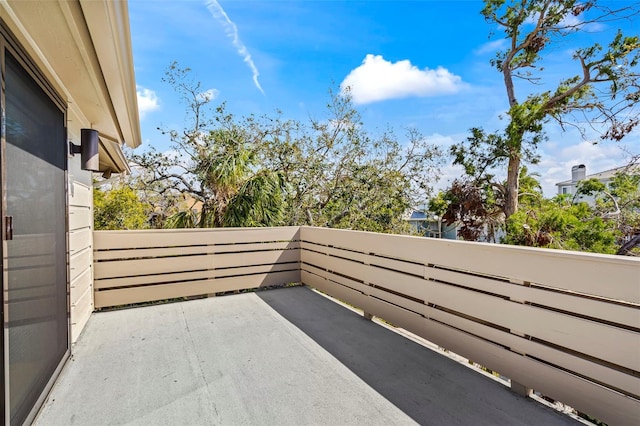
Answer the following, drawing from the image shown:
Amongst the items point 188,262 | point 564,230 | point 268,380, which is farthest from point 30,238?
point 564,230

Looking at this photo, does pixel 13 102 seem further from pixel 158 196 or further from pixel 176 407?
pixel 158 196

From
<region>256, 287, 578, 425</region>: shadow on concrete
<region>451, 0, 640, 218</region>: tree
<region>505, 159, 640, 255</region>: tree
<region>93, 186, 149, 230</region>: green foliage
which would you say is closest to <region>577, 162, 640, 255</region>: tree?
<region>505, 159, 640, 255</region>: tree

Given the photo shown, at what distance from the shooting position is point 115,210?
555 cm

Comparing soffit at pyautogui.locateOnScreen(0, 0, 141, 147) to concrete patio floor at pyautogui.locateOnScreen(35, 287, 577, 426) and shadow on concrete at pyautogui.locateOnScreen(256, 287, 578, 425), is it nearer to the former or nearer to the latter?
concrete patio floor at pyautogui.locateOnScreen(35, 287, 577, 426)

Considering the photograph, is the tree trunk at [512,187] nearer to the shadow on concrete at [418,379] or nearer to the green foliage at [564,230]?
the green foliage at [564,230]

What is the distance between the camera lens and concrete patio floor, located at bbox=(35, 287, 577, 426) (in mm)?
1837

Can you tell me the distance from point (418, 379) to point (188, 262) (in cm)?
301

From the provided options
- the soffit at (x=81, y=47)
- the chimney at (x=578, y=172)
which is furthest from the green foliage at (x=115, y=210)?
the chimney at (x=578, y=172)

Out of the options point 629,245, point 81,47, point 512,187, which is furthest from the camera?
point 512,187

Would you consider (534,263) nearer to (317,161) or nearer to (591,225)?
(591,225)

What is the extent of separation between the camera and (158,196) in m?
8.17

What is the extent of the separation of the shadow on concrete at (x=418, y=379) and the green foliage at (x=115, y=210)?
3.86 meters

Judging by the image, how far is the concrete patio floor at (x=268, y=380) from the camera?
1837 mm

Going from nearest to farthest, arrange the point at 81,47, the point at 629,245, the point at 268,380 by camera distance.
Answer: the point at 81,47 → the point at 268,380 → the point at 629,245
